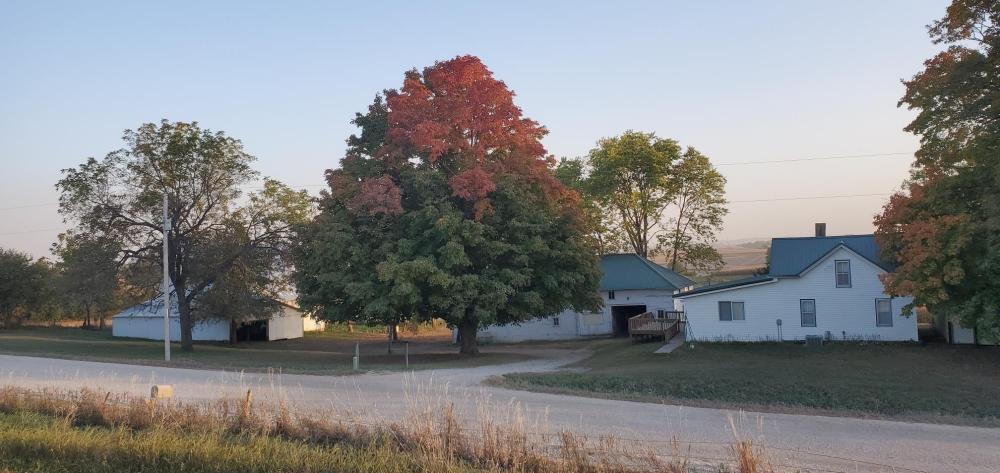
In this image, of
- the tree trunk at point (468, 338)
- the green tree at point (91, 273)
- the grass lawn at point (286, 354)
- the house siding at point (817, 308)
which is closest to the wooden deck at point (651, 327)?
the house siding at point (817, 308)

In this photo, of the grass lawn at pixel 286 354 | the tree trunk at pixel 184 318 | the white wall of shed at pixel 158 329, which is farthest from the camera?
the white wall of shed at pixel 158 329

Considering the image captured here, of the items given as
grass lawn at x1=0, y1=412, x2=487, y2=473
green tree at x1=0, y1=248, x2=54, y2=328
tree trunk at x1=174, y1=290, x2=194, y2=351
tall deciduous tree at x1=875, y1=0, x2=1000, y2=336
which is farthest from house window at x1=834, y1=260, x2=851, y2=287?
green tree at x1=0, y1=248, x2=54, y2=328

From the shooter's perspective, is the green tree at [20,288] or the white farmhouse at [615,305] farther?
the green tree at [20,288]

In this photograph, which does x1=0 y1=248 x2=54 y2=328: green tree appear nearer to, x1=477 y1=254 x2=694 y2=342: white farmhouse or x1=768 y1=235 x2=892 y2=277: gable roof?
x1=477 y1=254 x2=694 y2=342: white farmhouse

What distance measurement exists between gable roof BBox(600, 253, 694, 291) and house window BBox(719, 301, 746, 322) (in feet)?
29.8

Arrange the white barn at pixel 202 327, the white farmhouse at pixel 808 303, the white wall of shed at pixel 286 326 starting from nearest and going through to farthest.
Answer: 1. the white farmhouse at pixel 808 303
2. the white barn at pixel 202 327
3. the white wall of shed at pixel 286 326

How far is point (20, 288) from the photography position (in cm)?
5969

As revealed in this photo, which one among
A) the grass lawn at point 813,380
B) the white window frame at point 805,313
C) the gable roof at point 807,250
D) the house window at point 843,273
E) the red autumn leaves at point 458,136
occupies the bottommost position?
the grass lawn at point 813,380

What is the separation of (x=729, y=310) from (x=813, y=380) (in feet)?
Result: 43.3

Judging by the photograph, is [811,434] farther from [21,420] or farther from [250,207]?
[250,207]

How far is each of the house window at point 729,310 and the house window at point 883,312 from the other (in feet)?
17.9

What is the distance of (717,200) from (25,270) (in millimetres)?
Result: 54174

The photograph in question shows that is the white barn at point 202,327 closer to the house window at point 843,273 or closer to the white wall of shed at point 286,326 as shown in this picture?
the white wall of shed at point 286,326

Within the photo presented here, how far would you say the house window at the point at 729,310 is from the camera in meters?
34.2
